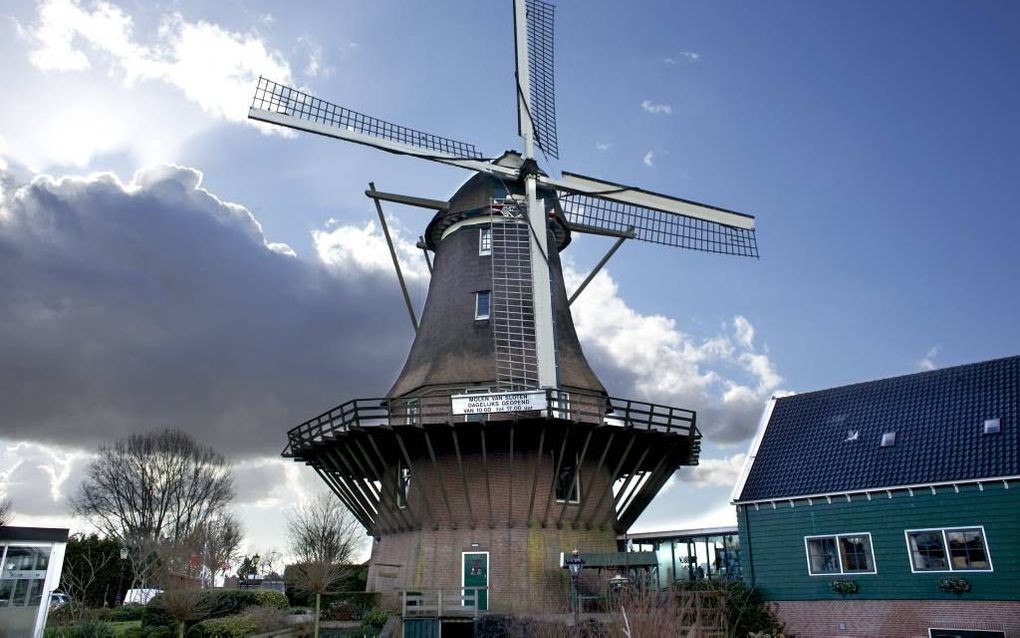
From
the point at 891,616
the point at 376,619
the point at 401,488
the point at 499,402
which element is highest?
the point at 499,402

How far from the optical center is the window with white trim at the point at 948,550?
48.7 ft

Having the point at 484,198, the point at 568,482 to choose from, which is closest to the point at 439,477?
the point at 568,482

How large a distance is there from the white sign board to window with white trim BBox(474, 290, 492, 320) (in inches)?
146

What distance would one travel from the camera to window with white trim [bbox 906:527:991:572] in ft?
48.7

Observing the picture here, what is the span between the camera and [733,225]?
24031mm

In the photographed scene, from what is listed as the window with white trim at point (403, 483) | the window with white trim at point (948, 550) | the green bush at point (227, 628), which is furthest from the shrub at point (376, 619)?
the window with white trim at point (948, 550)

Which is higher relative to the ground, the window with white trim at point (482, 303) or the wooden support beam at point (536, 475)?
the window with white trim at point (482, 303)

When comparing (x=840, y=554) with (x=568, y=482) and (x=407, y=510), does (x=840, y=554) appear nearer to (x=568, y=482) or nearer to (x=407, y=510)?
(x=568, y=482)

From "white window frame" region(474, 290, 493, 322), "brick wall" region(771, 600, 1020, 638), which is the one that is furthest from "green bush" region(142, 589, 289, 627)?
"brick wall" region(771, 600, 1020, 638)

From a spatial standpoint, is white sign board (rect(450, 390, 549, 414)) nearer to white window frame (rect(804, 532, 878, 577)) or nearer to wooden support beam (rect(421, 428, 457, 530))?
wooden support beam (rect(421, 428, 457, 530))

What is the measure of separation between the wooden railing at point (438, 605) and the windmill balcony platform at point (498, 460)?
1961mm

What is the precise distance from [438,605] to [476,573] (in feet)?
6.49

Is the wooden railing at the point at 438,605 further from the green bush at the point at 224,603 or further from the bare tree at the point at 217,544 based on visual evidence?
the bare tree at the point at 217,544

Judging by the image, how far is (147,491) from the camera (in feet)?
117
